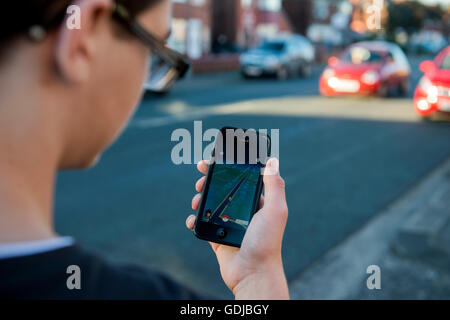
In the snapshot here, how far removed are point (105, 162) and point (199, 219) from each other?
6434 millimetres

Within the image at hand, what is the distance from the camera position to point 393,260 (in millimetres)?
4629

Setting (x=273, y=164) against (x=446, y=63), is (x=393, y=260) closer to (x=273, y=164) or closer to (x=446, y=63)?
(x=273, y=164)

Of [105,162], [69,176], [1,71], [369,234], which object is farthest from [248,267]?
[105,162]

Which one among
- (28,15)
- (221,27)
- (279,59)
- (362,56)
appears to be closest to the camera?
(28,15)

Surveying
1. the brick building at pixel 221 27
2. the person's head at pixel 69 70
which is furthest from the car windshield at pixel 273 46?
the person's head at pixel 69 70

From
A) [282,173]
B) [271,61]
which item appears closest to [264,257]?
[282,173]

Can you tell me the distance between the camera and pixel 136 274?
33.7 inches

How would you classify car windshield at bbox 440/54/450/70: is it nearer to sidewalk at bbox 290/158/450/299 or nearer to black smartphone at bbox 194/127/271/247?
sidewalk at bbox 290/158/450/299

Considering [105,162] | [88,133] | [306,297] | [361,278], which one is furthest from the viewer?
[105,162]

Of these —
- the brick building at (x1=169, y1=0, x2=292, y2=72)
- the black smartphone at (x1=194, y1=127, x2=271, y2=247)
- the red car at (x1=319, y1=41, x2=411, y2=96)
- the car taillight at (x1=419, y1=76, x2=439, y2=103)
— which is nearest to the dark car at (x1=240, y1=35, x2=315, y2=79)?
the brick building at (x1=169, y1=0, x2=292, y2=72)

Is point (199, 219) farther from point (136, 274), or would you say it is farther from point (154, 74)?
point (136, 274)

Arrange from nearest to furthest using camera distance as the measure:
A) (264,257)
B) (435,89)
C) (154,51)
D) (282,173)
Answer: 1. (154,51)
2. (264,257)
3. (282,173)
4. (435,89)

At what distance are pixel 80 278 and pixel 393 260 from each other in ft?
13.7

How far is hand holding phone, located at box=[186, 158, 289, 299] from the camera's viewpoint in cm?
115
